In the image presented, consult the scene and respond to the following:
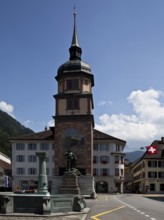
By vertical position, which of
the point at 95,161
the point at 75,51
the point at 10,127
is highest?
the point at 75,51

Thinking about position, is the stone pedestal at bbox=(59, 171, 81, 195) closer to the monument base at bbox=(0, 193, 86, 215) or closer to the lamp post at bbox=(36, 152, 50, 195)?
the lamp post at bbox=(36, 152, 50, 195)

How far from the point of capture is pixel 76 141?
7181 centimetres

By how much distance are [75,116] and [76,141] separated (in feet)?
14.7

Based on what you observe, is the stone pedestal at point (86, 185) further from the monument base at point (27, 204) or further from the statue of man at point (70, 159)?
the monument base at point (27, 204)

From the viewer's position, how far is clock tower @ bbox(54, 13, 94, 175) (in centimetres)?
7106

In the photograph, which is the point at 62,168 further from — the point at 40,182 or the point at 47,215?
the point at 47,215

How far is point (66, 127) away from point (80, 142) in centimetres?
371

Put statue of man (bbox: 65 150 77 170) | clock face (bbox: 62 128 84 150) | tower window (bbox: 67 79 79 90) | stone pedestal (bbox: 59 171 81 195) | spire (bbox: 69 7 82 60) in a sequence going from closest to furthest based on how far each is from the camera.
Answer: stone pedestal (bbox: 59 171 81 195) → statue of man (bbox: 65 150 77 170) → clock face (bbox: 62 128 84 150) → tower window (bbox: 67 79 79 90) → spire (bbox: 69 7 82 60)

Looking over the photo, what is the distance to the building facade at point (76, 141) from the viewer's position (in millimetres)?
71438

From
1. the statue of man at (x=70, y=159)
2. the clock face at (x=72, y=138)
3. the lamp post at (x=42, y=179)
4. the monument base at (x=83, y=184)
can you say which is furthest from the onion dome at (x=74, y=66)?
the lamp post at (x=42, y=179)

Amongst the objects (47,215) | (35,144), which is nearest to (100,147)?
(35,144)

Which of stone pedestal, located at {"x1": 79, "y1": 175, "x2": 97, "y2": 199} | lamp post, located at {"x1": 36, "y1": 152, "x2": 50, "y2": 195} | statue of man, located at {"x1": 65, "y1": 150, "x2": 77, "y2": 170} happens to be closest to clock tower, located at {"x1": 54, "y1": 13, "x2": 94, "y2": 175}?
stone pedestal, located at {"x1": 79, "y1": 175, "x2": 97, "y2": 199}

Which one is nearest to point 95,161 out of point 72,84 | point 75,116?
point 75,116

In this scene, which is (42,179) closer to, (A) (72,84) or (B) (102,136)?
(A) (72,84)
